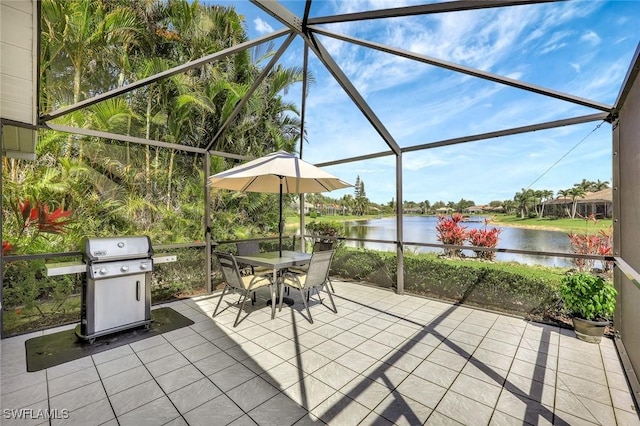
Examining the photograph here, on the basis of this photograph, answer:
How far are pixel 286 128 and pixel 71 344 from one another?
7037mm

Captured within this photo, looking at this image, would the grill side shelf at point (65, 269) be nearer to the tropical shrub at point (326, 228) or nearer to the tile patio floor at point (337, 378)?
the tile patio floor at point (337, 378)

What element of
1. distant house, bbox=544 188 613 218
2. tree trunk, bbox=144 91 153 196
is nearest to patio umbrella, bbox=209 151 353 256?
tree trunk, bbox=144 91 153 196

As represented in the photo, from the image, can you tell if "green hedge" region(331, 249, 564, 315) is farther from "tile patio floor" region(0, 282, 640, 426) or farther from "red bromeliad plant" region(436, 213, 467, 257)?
"tile patio floor" region(0, 282, 640, 426)

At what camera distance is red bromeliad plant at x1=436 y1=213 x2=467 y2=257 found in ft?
17.0

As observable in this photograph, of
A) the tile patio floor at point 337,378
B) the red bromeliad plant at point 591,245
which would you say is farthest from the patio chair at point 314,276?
the red bromeliad plant at point 591,245

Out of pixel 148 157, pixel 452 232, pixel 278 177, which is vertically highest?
pixel 148 157

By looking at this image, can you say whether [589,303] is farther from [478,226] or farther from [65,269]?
[65,269]

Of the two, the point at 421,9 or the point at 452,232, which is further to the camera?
the point at 452,232

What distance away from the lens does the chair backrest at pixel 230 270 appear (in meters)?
3.67

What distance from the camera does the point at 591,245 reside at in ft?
13.1

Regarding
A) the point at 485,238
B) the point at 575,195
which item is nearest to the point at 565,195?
the point at 575,195

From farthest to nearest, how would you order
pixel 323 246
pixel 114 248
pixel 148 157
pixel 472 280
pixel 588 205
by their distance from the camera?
pixel 148 157
pixel 323 246
pixel 472 280
pixel 588 205
pixel 114 248

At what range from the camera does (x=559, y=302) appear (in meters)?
3.78
